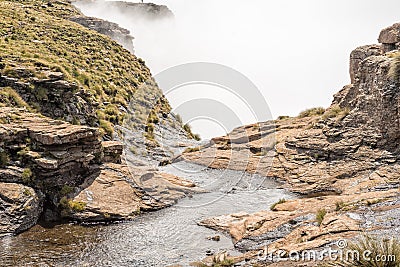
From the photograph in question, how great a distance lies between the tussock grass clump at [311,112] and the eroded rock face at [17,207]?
25184 mm

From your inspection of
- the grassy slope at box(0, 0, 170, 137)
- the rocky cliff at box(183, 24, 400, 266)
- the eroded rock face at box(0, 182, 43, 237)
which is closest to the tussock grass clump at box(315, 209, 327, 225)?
the rocky cliff at box(183, 24, 400, 266)

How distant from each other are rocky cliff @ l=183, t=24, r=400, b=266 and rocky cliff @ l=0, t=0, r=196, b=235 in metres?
5.38

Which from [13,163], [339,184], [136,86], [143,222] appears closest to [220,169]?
[339,184]

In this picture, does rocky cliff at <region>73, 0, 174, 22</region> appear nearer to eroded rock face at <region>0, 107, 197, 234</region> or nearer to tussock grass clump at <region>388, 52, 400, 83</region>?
eroded rock face at <region>0, 107, 197, 234</region>

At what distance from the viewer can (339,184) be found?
22.3m

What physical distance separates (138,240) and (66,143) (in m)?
7.30

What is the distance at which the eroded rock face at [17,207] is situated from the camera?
15.7 metres

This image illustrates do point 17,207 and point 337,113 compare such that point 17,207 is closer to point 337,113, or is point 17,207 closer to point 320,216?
point 320,216

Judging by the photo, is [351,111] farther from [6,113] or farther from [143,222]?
[6,113]

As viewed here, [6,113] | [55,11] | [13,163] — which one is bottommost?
[13,163]

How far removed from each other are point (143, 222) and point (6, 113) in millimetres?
9969

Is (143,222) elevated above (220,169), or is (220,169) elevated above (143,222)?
(220,169)

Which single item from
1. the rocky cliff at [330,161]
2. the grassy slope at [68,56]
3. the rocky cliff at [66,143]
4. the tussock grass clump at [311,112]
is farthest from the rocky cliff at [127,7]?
the tussock grass clump at [311,112]

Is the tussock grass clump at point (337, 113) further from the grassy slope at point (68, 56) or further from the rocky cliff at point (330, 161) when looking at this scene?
the grassy slope at point (68, 56)
